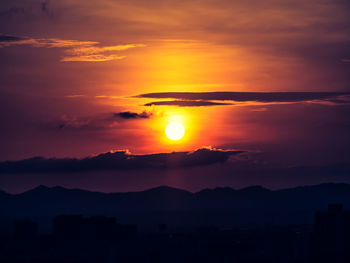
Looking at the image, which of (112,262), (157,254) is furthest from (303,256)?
(112,262)

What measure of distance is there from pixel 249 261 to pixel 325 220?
2157 centimetres

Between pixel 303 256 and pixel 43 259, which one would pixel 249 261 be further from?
pixel 43 259

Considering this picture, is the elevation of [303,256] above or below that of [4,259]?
below

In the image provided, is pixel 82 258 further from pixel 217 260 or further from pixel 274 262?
pixel 274 262

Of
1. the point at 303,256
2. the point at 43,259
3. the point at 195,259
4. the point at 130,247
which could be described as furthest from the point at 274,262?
the point at 43,259

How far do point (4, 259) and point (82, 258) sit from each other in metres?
19.5

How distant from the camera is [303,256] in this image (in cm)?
19700

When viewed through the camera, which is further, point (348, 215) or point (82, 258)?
point (82, 258)

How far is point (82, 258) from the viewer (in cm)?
19825

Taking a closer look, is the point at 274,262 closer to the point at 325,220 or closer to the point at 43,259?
the point at 325,220

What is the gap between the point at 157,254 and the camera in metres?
193

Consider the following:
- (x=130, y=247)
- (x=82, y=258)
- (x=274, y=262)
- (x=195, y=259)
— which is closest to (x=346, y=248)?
(x=274, y=262)

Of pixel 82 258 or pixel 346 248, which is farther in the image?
pixel 82 258

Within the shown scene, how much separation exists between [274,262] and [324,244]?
16924 millimetres
